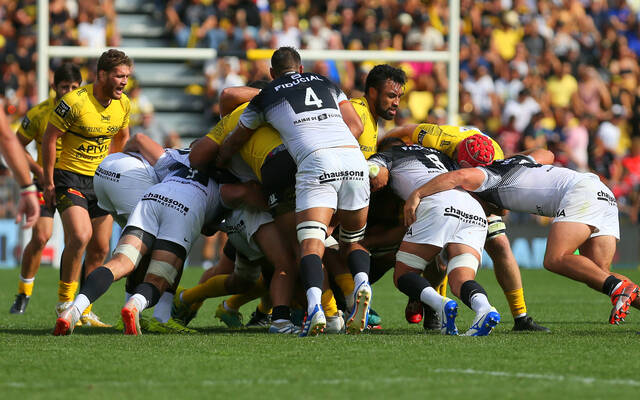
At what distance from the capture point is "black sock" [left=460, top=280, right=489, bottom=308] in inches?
280

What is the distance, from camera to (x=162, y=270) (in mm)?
7641

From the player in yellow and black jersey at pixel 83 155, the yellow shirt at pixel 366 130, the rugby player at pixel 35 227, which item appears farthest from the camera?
the rugby player at pixel 35 227

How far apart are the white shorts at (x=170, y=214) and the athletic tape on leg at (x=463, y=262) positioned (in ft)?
6.45

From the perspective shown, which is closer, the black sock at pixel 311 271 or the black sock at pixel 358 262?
the black sock at pixel 311 271

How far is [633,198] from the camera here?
1862 cm

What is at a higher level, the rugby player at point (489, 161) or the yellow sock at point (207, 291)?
the rugby player at point (489, 161)

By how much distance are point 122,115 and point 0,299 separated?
3.13 meters

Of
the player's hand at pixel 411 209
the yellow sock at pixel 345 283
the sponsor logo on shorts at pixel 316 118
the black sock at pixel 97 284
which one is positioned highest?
the sponsor logo on shorts at pixel 316 118

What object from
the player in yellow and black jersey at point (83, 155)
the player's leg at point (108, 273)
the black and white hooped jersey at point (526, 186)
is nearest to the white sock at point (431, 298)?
the black and white hooped jersey at point (526, 186)

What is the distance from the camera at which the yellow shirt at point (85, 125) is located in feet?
29.9

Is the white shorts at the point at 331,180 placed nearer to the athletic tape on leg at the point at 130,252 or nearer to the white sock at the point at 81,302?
the athletic tape on leg at the point at 130,252

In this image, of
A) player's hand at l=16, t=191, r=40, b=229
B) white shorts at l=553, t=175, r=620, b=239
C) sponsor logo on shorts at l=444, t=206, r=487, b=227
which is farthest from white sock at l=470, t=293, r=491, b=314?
player's hand at l=16, t=191, r=40, b=229

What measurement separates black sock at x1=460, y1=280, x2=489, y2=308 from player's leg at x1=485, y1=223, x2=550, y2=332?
782 millimetres

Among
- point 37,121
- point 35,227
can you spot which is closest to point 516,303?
point 35,227
